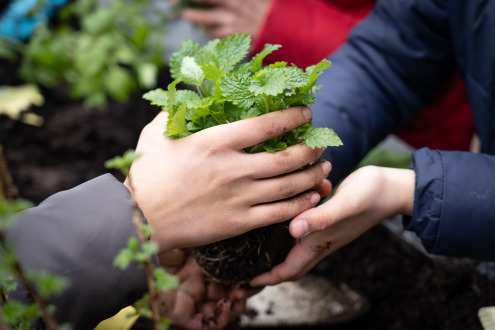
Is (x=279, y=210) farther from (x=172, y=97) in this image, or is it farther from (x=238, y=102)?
(x=172, y=97)

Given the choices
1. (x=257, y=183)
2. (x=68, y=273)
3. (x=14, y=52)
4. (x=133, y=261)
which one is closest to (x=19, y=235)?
(x=68, y=273)

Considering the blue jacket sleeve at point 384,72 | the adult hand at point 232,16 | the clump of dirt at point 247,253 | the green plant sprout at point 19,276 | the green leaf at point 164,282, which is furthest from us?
the adult hand at point 232,16

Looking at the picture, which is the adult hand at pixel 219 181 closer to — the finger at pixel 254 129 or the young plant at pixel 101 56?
the finger at pixel 254 129

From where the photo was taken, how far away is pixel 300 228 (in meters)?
1.12

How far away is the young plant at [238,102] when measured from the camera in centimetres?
105

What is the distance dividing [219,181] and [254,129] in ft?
0.53

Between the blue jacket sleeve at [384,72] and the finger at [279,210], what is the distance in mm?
367

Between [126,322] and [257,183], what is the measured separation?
674 mm

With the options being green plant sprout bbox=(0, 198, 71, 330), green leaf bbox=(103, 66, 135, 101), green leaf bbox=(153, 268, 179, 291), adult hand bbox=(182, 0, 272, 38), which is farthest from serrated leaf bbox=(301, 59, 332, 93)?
green leaf bbox=(103, 66, 135, 101)

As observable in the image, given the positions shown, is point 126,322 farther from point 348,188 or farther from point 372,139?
point 372,139

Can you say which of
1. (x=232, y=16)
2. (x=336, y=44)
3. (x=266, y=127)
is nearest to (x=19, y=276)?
(x=266, y=127)

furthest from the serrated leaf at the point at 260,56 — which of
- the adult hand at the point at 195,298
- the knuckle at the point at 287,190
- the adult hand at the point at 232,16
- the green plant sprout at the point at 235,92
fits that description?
the adult hand at the point at 232,16

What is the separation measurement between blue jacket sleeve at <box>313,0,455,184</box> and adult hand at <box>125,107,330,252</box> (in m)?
0.46

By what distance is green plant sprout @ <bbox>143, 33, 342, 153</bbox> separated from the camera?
3.41 ft
